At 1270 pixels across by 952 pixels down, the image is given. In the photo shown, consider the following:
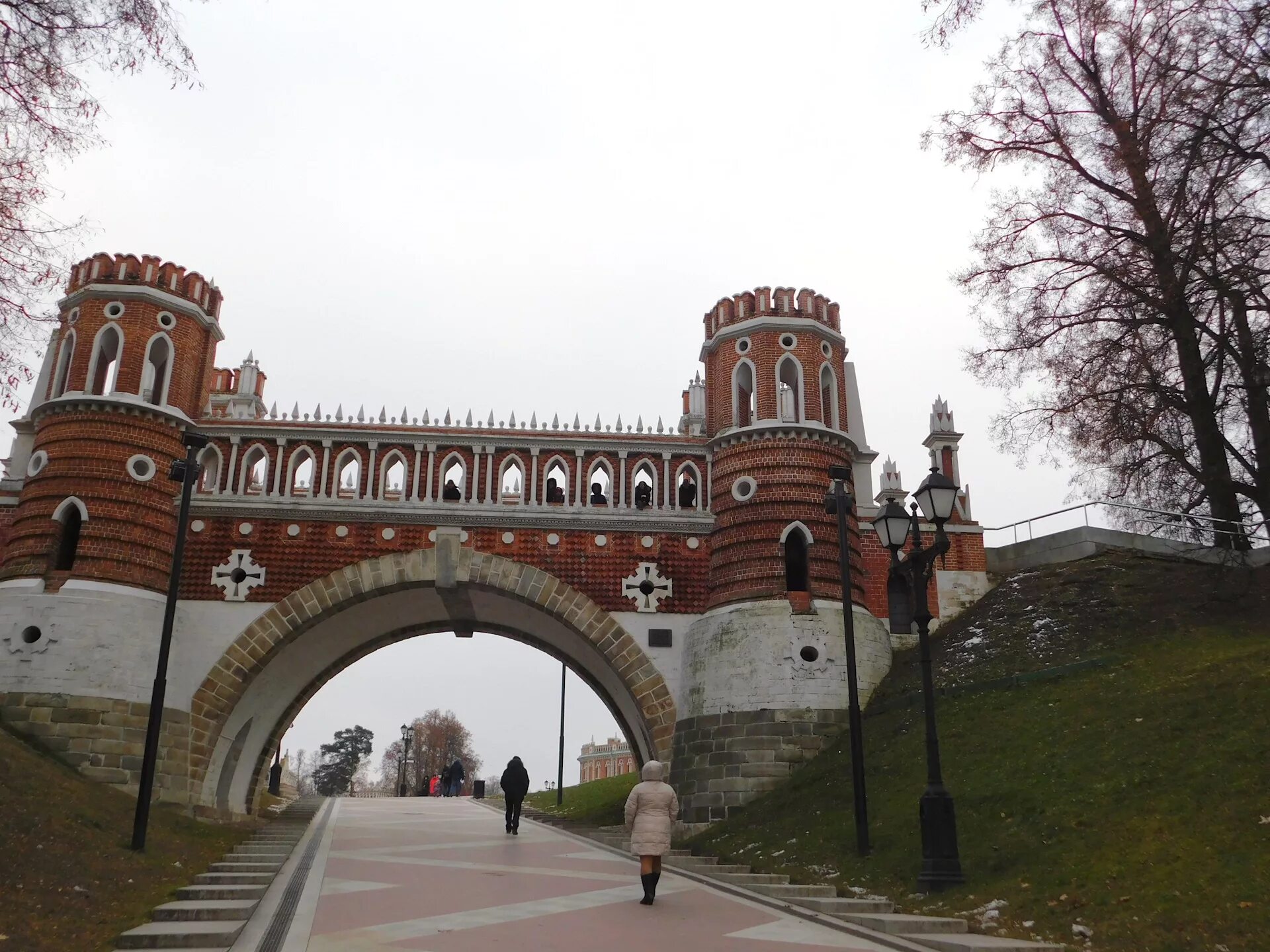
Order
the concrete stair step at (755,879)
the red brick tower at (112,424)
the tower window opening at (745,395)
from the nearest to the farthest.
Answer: the concrete stair step at (755,879), the red brick tower at (112,424), the tower window opening at (745,395)

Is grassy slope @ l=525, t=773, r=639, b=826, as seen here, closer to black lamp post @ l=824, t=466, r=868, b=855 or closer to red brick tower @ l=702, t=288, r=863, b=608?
red brick tower @ l=702, t=288, r=863, b=608

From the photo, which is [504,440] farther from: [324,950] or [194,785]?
[324,950]

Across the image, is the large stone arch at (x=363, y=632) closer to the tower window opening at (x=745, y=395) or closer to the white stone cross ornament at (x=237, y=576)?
the white stone cross ornament at (x=237, y=576)

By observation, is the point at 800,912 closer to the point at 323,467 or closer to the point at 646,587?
the point at 646,587

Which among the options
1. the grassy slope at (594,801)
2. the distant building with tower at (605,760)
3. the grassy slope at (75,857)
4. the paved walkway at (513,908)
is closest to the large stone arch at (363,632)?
the grassy slope at (594,801)

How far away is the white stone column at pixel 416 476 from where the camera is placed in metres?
20.7

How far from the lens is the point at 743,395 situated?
71.9ft

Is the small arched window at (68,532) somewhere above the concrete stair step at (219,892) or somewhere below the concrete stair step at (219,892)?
above

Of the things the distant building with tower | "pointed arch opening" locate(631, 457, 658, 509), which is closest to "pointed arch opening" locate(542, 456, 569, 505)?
"pointed arch opening" locate(631, 457, 658, 509)

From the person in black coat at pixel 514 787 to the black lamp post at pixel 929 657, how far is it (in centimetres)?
883

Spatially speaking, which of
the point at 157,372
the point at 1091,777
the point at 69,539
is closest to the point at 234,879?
the point at 1091,777

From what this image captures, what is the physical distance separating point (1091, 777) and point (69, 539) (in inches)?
703

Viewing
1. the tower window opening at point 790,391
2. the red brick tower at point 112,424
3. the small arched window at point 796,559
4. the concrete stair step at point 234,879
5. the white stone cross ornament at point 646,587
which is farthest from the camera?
the tower window opening at point 790,391

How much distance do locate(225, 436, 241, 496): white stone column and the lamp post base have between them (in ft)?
50.4
